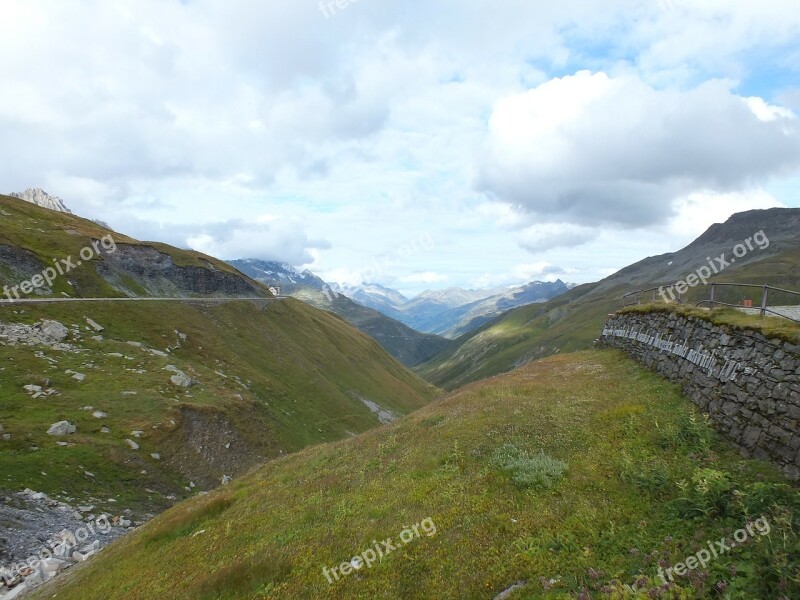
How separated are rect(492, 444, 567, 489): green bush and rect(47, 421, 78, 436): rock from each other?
3061 centimetres

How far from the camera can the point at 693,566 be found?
8.49 meters

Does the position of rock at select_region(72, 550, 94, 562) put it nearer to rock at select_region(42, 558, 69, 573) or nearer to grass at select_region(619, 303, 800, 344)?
rock at select_region(42, 558, 69, 573)

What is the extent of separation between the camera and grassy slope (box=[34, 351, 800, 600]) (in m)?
9.34

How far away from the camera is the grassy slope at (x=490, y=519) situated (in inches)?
368

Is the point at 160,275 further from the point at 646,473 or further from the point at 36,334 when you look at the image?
the point at 646,473

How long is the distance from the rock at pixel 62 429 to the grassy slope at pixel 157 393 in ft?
1.60

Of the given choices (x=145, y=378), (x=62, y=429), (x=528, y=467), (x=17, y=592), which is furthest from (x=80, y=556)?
(x=145, y=378)

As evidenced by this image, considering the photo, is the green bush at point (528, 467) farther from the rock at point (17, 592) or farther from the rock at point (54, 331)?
the rock at point (54, 331)

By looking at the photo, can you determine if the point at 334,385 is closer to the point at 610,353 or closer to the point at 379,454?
the point at 610,353

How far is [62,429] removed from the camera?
29984mm

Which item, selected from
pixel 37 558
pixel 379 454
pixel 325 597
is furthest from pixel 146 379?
pixel 325 597

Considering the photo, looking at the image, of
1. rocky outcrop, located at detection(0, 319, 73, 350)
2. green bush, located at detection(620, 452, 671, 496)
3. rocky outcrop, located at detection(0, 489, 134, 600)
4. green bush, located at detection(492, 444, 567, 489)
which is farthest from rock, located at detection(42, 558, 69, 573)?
rocky outcrop, located at detection(0, 319, 73, 350)

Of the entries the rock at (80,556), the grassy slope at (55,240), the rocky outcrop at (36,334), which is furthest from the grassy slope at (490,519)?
the grassy slope at (55,240)

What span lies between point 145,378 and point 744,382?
4676 cm
